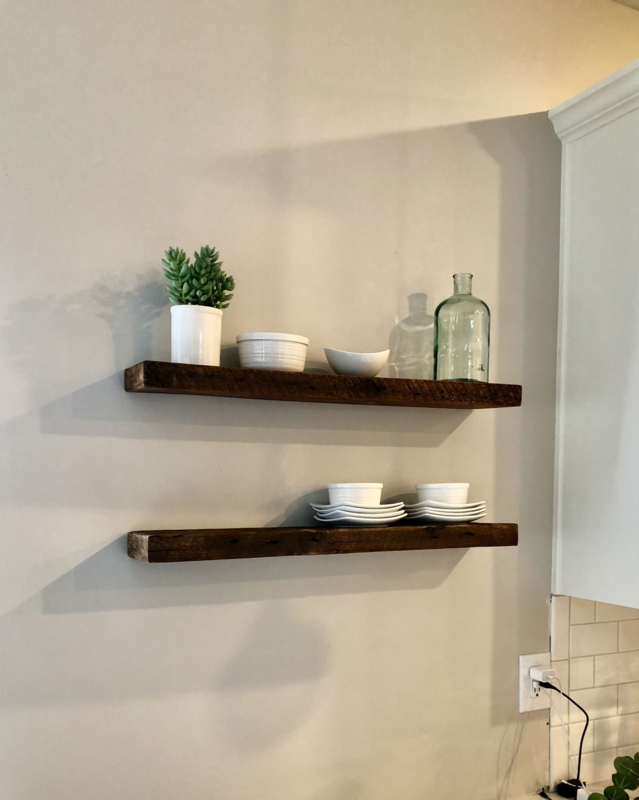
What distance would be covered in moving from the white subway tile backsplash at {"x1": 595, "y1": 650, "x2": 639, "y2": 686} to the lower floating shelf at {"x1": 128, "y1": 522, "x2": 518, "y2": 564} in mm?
519

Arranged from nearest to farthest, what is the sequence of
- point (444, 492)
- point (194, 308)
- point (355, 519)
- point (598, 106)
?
point (194, 308) → point (355, 519) → point (444, 492) → point (598, 106)

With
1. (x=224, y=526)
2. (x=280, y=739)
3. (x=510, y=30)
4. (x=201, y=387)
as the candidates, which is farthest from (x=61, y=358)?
(x=510, y=30)

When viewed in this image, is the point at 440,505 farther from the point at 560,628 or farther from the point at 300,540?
the point at 560,628

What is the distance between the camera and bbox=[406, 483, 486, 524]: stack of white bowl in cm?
149

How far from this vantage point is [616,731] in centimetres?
180

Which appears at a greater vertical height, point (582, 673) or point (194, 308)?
point (194, 308)

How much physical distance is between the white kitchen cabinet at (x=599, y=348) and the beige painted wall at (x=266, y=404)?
5 centimetres

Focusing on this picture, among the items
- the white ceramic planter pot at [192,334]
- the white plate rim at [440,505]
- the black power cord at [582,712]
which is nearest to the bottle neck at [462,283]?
the white plate rim at [440,505]

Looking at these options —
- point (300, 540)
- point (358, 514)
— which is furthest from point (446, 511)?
point (300, 540)

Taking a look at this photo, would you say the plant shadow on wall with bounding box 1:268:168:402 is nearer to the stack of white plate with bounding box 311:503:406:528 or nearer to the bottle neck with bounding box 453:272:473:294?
the stack of white plate with bounding box 311:503:406:528

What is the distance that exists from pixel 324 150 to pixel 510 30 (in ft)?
2.01

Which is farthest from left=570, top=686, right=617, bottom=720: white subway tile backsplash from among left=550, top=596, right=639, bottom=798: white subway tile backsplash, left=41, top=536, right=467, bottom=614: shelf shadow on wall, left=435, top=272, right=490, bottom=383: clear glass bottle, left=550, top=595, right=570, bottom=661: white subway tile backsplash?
left=435, top=272, right=490, bottom=383: clear glass bottle

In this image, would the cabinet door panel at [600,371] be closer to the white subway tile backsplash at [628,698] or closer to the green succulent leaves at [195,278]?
the white subway tile backsplash at [628,698]

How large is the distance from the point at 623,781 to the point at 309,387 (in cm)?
103
